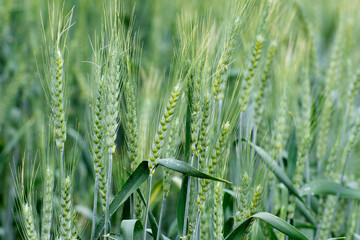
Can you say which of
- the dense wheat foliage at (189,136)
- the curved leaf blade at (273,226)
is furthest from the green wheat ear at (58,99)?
the curved leaf blade at (273,226)

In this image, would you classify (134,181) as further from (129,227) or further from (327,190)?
(327,190)

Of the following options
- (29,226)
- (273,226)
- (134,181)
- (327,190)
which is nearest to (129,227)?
(134,181)

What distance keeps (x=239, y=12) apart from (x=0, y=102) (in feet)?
4.65

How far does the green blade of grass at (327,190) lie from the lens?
66.3 inches

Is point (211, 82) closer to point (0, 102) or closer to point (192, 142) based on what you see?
point (192, 142)

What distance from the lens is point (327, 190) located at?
1.69 m

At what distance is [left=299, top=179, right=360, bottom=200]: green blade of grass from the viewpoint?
1684 millimetres

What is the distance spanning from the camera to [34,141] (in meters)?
2.45

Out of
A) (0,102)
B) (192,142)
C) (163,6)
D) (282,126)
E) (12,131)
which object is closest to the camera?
(192,142)

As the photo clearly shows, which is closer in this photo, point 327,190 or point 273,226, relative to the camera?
point 273,226

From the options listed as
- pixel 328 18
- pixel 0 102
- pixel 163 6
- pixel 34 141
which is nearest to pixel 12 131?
pixel 34 141

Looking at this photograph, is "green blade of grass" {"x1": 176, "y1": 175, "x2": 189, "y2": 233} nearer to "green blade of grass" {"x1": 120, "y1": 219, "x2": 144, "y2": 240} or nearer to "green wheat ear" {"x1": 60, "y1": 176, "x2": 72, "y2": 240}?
"green blade of grass" {"x1": 120, "y1": 219, "x2": 144, "y2": 240}

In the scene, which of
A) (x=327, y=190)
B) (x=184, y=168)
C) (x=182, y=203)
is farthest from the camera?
(x=327, y=190)

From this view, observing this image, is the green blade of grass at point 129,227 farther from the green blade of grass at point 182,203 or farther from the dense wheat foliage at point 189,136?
the green blade of grass at point 182,203
